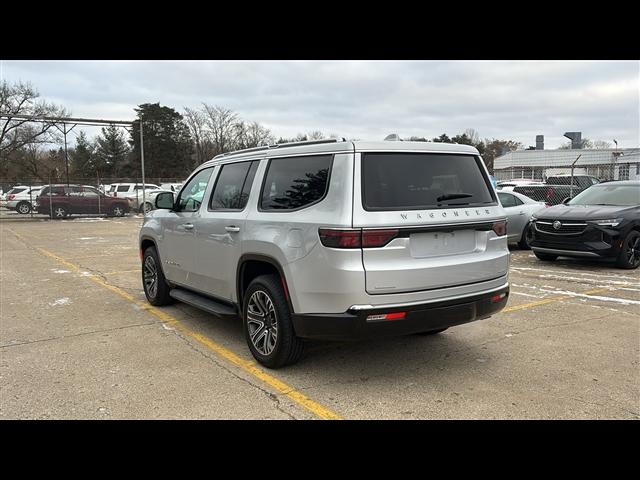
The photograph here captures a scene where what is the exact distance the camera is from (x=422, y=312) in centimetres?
371

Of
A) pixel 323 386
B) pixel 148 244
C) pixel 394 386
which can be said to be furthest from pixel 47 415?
pixel 148 244

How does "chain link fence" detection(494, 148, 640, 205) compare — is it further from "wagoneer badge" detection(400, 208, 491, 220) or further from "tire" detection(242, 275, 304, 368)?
"tire" detection(242, 275, 304, 368)

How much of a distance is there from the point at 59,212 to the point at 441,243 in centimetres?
2530

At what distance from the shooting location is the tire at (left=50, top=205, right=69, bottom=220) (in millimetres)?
24906

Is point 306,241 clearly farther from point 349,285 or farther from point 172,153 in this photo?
point 172,153

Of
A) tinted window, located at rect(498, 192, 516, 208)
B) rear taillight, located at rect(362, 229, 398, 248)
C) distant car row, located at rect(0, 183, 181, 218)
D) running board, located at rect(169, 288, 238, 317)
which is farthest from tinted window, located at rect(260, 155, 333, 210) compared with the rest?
distant car row, located at rect(0, 183, 181, 218)

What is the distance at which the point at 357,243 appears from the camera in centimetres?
354

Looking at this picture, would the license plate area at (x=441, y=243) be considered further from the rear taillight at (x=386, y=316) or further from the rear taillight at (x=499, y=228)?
the rear taillight at (x=386, y=316)

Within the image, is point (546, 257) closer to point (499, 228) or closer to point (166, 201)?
point (499, 228)

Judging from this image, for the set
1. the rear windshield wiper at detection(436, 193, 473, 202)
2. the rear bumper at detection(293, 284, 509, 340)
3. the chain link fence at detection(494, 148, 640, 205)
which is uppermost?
the chain link fence at detection(494, 148, 640, 205)

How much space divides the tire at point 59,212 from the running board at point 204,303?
2187cm

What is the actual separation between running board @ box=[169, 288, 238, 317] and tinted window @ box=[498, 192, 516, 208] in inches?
334

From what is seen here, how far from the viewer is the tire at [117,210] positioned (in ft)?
85.7

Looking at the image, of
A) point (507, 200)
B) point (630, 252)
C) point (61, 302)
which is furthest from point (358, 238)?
point (507, 200)
